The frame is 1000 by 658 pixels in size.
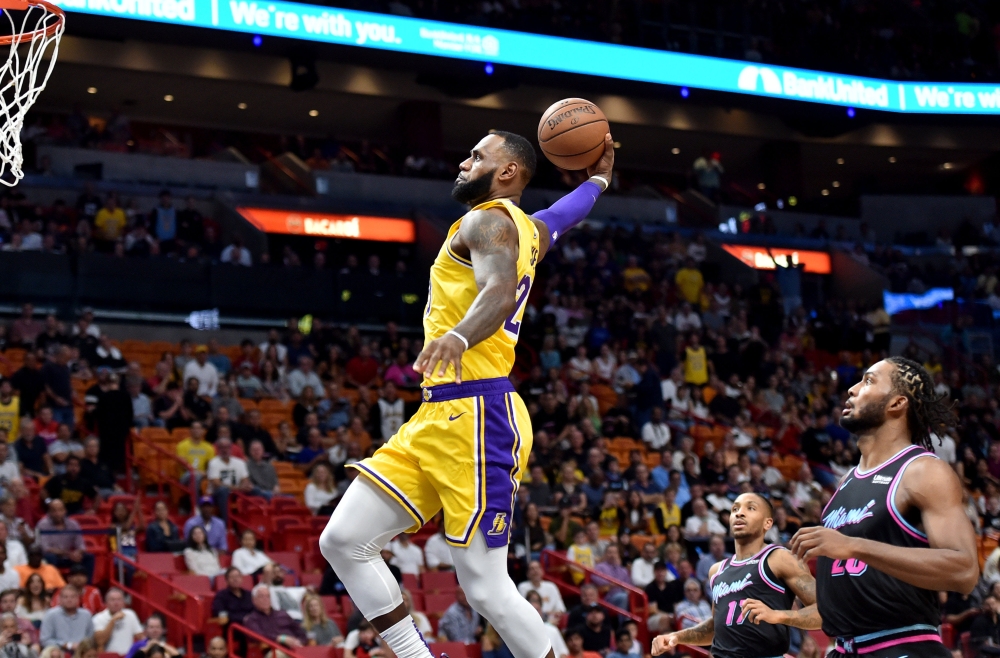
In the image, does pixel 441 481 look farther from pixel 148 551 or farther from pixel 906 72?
pixel 906 72

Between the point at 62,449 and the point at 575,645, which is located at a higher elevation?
the point at 62,449

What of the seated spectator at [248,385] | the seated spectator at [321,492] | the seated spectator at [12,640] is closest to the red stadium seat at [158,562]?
the seated spectator at [321,492]

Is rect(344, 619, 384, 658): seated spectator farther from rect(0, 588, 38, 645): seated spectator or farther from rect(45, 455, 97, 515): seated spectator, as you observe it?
rect(45, 455, 97, 515): seated spectator

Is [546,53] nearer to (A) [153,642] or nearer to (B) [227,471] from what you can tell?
(B) [227,471]

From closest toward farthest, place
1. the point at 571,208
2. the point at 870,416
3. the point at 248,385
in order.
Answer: the point at 870,416 < the point at 571,208 < the point at 248,385

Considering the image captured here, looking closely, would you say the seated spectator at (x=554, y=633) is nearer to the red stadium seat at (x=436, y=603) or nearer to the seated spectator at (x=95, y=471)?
the red stadium seat at (x=436, y=603)

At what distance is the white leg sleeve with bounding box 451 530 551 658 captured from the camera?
4852mm

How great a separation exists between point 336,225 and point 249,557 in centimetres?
1286

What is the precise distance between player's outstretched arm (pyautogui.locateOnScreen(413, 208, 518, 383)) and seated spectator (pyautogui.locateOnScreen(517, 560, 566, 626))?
8.13m

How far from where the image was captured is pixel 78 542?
11625 millimetres

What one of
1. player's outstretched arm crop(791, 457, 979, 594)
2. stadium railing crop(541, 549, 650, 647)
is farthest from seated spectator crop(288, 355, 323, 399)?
player's outstretched arm crop(791, 457, 979, 594)

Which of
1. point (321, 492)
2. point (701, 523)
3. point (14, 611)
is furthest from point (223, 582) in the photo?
point (701, 523)

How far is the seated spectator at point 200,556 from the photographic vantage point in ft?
40.1

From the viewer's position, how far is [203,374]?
16.1 meters
